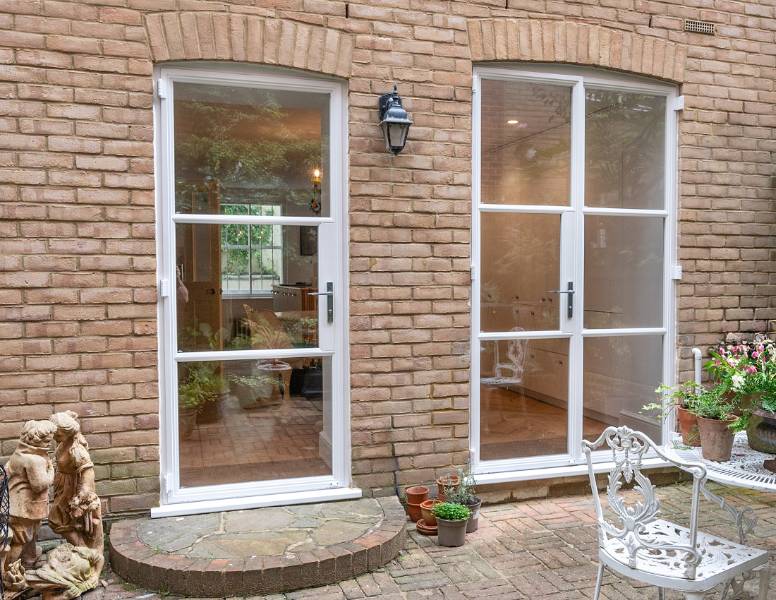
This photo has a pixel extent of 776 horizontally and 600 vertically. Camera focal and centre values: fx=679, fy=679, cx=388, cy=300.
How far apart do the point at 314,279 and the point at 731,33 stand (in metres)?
3.64

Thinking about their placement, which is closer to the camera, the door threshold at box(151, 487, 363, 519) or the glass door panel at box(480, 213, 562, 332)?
the door threshold at box(151, 487, 363, 519)

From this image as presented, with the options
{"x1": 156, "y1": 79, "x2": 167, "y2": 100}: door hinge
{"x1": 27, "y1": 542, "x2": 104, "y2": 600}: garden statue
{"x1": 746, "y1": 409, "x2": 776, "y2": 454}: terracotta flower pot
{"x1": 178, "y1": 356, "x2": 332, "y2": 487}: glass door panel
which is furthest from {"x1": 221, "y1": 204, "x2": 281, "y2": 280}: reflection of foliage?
{"x1": 746, "y1": 409, "x2": 776, "y2": 454}: terracotta flower pot

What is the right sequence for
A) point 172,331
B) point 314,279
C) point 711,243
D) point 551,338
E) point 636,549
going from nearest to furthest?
1. point 636,549
2. point 172,331
3. point 314,279
4. point 551,338
5. point 711,243

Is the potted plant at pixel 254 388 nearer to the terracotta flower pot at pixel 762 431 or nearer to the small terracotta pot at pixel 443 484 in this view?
the small terracotta pot at pixel 443 484

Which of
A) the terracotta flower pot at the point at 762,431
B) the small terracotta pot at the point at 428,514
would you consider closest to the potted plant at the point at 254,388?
the small terracotta pot at the point at 428,514

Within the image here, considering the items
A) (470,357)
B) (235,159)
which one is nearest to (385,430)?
(470,357)

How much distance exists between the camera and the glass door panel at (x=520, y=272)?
4660 mm

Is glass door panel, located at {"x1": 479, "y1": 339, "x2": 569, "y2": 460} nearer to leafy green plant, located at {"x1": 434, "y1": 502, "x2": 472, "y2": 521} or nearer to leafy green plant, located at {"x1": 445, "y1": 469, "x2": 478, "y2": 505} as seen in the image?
leafy green plant, located at {"x1": 445, "y1": 469, "x2": 478, "y2": 505}

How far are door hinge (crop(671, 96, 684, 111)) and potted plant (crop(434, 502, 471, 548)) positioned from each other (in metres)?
3.27

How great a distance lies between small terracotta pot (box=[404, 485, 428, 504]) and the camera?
4.25 m

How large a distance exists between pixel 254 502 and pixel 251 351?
36.0 inches

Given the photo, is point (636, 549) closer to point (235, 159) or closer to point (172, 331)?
point (172, 331)

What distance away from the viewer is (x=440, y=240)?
4.43 metres

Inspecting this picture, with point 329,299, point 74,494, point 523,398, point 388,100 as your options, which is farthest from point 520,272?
point 74,494
